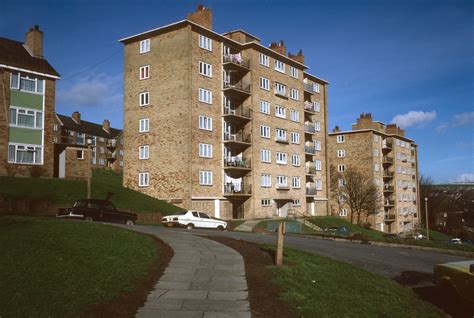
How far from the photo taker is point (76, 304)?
22.0 ft

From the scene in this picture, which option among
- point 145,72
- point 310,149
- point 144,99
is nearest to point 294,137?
point 310,149

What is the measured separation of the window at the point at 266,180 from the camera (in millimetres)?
47562

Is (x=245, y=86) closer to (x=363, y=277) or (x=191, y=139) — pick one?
(x=191, y=139)

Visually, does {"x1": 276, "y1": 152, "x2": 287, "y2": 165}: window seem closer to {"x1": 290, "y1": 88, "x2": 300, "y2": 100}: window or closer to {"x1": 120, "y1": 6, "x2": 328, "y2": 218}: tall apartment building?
{"x1": 120, "y1": 6, "x2": 328, "y2": 218}: tall apartment building

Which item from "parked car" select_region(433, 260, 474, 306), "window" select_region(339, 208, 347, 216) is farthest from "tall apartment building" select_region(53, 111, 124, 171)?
"parked car" select_region(433, 260, 474, 306)

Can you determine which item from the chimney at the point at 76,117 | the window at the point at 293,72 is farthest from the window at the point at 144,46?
the chimney at the point at 76,117

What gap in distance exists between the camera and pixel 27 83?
38406mm

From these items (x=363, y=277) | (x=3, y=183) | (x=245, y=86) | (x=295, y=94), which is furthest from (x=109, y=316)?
(x=295, y=94)

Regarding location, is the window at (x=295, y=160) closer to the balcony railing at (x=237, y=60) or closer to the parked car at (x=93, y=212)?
the balcony railing at (x=237, y=60)

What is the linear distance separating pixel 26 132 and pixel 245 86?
21446mm

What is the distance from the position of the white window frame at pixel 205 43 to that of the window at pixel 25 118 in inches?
615

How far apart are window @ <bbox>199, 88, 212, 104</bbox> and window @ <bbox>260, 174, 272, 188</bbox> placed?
1036 cm

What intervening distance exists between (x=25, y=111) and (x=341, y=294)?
1415 inches

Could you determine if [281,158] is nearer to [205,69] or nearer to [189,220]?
[205,69]
